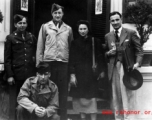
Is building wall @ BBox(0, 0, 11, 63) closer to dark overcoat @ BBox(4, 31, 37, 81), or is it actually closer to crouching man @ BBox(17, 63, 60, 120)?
dark overcoat @ BBox(4, 31, 37, 81)

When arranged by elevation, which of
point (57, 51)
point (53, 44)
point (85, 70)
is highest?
point (53, 44)

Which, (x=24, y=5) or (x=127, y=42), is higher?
(x=24, y=5)

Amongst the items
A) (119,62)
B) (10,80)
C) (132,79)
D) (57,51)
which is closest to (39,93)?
(10,80)

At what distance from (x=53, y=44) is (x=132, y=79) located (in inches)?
56.6

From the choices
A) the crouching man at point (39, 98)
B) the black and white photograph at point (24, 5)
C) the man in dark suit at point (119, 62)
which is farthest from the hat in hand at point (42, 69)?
the black and white photograph at point (24, 5)

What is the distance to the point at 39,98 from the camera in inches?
169

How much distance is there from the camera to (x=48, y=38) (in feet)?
15.3

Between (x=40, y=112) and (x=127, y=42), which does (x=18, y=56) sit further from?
(x=127, y=42)

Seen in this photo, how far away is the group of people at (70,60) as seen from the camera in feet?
15.0

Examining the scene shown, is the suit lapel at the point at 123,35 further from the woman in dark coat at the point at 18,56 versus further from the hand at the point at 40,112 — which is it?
the hand at the point at 40,112

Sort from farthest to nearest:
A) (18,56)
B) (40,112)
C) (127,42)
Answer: (18,56) → (127,42) → (40,112)


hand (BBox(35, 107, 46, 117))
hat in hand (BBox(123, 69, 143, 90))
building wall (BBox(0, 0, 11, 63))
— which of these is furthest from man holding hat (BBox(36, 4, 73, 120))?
building wall (BBox(0, 0, 11, 63))

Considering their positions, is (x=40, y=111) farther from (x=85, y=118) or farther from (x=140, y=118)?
(x=140, y=118)

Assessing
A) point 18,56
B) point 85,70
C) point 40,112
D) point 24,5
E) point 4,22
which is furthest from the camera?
point 24,5
